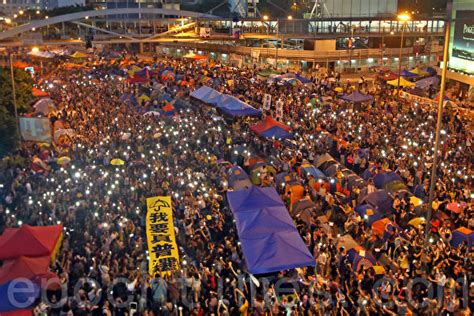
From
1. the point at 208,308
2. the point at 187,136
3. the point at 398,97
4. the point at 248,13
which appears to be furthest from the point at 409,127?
the point at 248,13

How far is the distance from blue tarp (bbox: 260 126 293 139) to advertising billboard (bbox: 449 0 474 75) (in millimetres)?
17878

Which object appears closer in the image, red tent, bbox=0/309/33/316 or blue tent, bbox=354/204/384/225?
red tent, bbox=0/309/33/316

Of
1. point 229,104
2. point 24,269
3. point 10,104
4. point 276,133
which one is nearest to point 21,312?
point 24,269

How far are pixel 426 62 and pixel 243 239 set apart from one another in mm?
51611

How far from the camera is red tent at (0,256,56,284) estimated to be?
11195 millimetres

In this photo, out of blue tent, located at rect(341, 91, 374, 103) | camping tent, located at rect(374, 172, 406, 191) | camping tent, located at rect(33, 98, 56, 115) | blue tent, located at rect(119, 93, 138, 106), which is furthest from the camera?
blue tent, located at rect(119, 93, 138, 106)

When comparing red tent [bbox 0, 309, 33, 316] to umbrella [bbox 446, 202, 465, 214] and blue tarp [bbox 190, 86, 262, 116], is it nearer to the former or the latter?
umbrella [bbox 446, 202, 465, 214]

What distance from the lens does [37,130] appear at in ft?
70.6

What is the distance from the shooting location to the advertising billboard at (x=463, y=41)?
3297 cm

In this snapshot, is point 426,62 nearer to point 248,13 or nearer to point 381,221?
point 248,13

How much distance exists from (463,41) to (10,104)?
92.1 ft

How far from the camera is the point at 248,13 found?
92.5 metres

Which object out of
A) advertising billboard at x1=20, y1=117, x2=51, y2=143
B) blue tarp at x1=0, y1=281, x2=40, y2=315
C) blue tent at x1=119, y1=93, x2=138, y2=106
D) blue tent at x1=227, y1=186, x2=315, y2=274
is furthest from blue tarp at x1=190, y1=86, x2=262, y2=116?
blue tarp at x1=0, y1=281, x2=40, y2=315

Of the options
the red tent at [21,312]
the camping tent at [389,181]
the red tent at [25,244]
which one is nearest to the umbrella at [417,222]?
the camping tent at [389,181]
